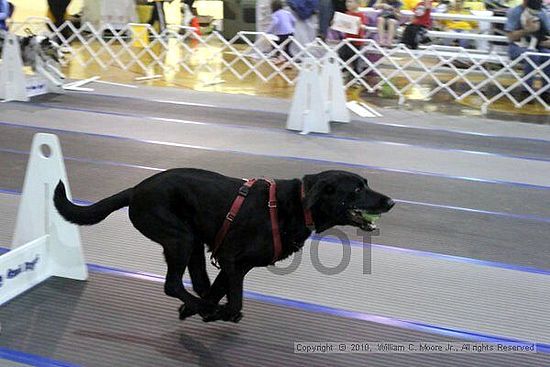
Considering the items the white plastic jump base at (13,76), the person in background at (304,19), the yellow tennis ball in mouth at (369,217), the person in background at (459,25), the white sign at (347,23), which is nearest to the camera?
the yellow tennis ball in mouth at (369,217)

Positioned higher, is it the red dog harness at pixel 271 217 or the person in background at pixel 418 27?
the person in background at pixel 418 27

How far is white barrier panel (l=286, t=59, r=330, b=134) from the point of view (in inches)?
295

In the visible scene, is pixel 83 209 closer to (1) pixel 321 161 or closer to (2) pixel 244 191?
(2) pixel 244 191

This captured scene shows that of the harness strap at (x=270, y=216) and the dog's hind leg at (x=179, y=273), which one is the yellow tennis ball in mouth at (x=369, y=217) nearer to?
the harness strap at (x=270, y=216)

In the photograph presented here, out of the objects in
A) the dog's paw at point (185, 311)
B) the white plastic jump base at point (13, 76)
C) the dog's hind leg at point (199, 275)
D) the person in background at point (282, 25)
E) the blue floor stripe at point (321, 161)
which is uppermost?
the person in background at point (282, 25)

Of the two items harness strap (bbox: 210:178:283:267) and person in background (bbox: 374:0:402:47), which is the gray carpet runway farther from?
person in background (bbox: 374:0:402:47)

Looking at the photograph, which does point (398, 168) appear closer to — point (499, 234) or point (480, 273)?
point (499, 234)

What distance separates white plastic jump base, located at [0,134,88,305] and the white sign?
7.76 metres

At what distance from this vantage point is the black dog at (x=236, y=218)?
9.02ft

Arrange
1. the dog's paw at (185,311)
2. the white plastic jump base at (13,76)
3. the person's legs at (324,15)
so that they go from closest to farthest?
the dog's paw at (185,311)
the white plastic jump base at (13,76)
the person's legs at (324,15)

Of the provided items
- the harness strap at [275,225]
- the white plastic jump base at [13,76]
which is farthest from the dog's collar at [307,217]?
the white plastic jump base at [13,76]

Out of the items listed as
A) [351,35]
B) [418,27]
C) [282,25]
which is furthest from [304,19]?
[418,27]

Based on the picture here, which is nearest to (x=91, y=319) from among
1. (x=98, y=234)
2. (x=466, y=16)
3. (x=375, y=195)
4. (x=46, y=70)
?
(x=98, y=234)

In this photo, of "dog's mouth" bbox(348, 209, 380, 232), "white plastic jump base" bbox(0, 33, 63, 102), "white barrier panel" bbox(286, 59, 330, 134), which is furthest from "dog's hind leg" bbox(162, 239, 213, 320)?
"white plastic jump base" bbox(0, 33, 63, 102)
